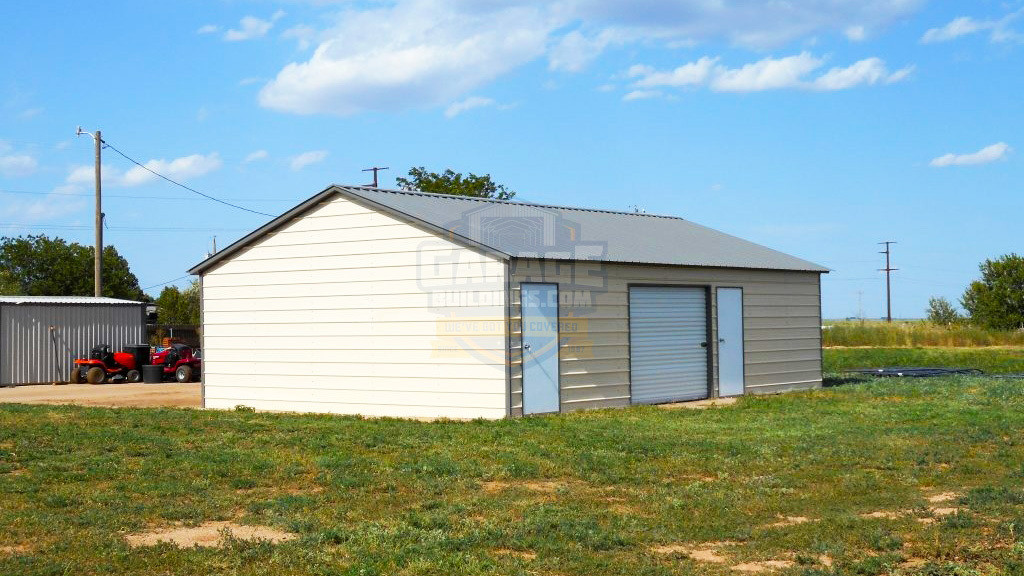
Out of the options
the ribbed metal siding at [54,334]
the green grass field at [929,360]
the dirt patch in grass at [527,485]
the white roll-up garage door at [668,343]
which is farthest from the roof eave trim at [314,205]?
the green grass field at [929,360]

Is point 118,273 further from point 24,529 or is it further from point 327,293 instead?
point 24,529

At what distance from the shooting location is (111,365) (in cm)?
3078

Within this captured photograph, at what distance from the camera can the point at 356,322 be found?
1845cm

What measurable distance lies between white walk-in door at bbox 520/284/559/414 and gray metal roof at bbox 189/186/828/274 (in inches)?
26.8

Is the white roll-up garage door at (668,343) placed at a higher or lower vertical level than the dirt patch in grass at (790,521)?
higher

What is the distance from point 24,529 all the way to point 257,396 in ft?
39.2

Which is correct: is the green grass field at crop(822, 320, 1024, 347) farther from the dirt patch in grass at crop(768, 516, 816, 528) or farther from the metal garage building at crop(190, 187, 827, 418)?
the dirt patch in grass at crop(768, 516, 816, 528)

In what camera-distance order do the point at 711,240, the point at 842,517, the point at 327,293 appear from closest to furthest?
the point at 842,517 → the point at 327,293 → the point at 711,240

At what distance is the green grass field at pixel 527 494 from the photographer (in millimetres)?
7199

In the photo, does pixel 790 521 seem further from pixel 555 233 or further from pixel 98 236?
pixel 98 236

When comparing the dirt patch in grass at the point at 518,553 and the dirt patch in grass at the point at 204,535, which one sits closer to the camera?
the dirt patch in grass at the point at 518,553

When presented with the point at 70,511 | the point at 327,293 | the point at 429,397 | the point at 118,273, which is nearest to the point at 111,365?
the point at 327,293

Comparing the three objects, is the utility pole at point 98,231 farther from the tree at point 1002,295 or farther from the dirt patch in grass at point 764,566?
the tree at point 1002,295

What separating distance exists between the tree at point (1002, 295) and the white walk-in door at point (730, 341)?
162ft
